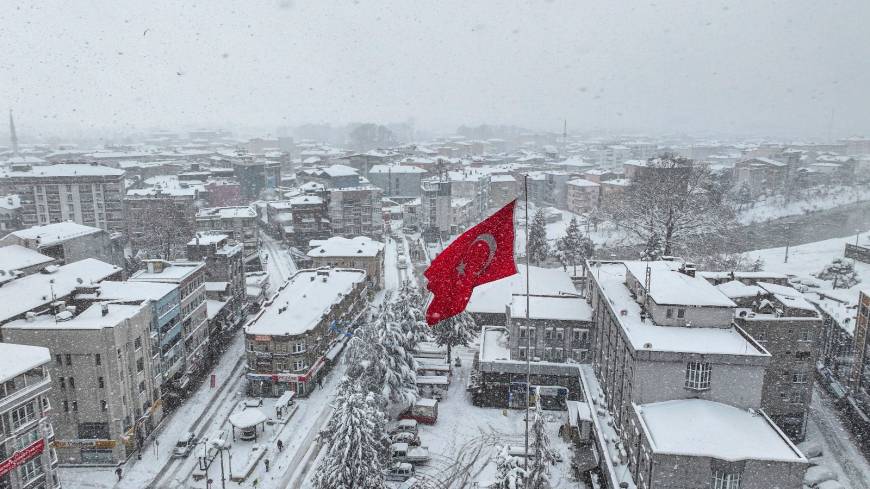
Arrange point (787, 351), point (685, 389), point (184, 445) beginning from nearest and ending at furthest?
point (685, 389) < point (184, 445) < point (787, 351)

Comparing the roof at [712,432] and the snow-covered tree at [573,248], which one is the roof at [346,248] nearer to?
the snow-covered tree at [573,248]

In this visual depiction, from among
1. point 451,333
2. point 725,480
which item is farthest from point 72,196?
point 725,480

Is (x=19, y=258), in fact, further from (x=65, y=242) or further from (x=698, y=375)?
(x=698, y=375)

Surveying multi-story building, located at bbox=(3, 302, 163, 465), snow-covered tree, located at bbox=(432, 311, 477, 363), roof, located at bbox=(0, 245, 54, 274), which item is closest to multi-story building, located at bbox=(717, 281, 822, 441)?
snow-covered tree, located at bbox=(432, 311, 477, 363)

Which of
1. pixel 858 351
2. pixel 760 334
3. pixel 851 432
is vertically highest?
pixel 760 334

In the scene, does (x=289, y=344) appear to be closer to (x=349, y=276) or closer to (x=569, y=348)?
(x=349, y=276)

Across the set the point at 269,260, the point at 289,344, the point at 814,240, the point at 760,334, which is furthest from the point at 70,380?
the point at 814,240

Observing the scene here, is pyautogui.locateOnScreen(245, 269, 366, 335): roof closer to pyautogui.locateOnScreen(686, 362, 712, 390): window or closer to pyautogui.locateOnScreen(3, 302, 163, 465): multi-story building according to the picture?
pyautogui.locateOnScreen(3, 302, 163, 465): multi-story building
